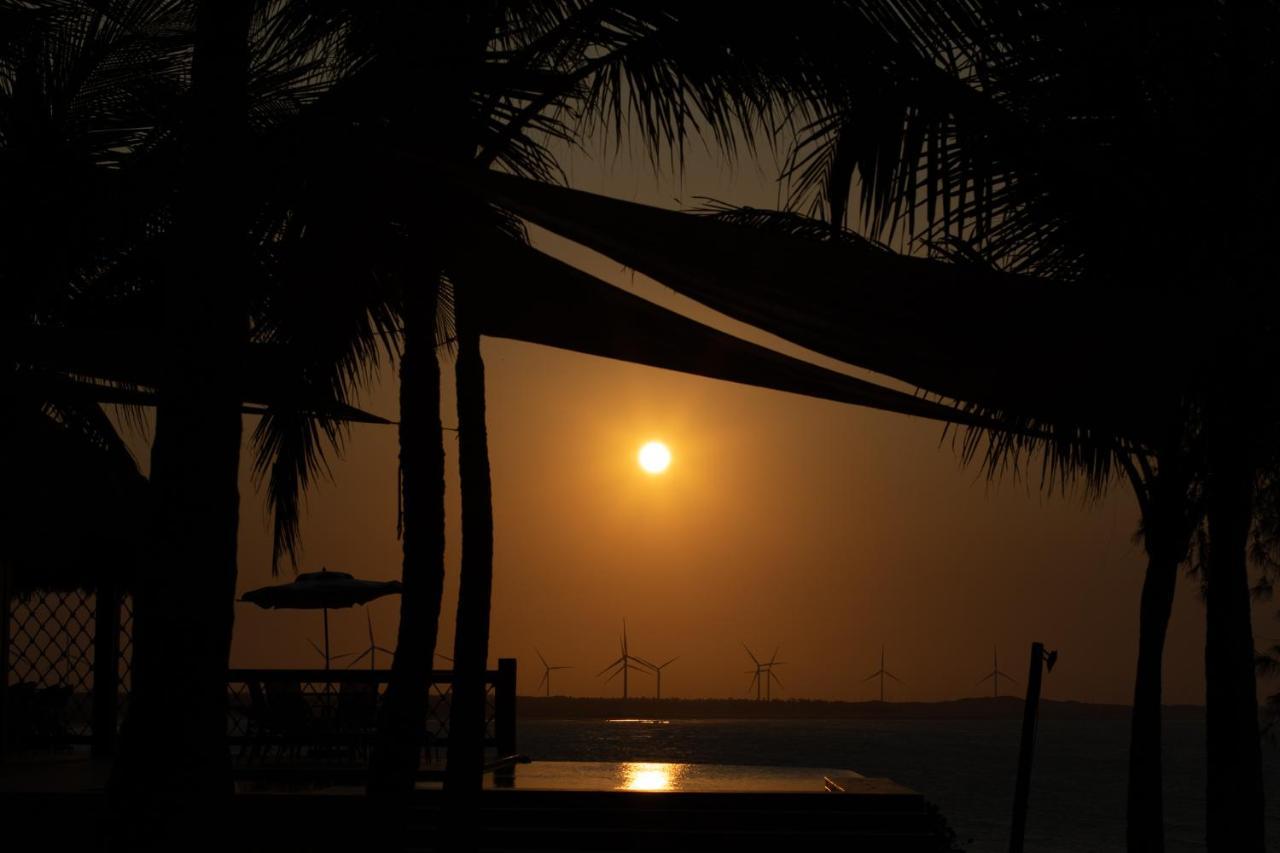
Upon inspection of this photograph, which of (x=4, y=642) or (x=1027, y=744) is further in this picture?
(x=4, y=642)

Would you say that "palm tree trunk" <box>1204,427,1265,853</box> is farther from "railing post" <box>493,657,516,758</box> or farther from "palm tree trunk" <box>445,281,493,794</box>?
"railing post" <box>493,657,516,758</box>

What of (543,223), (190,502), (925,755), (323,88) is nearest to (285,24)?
(323,88)

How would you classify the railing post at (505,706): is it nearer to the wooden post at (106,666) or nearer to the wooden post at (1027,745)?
the wooden post at (106,666)

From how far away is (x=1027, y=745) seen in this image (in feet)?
29.2

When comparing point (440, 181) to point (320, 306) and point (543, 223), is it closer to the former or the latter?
point (543, 223)

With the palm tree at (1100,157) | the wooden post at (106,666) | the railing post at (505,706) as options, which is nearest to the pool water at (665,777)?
the railing post at (505,706)

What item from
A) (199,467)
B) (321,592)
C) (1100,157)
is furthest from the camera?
(321,592)

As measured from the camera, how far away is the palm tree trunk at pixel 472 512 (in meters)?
8.08

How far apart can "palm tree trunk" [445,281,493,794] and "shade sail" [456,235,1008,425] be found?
0.23 metres

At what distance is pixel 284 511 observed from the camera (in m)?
14.0

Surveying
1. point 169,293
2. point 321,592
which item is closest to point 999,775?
point 321,592

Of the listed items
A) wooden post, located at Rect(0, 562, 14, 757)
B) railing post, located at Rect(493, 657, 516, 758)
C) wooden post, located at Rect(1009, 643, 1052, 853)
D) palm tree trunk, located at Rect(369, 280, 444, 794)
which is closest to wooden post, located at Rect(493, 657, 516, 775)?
railing post, located at Rect(493, 657, 516, 758)

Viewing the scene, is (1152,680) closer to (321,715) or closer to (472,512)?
(472,512)

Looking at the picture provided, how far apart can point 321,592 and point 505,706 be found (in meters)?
3.72
